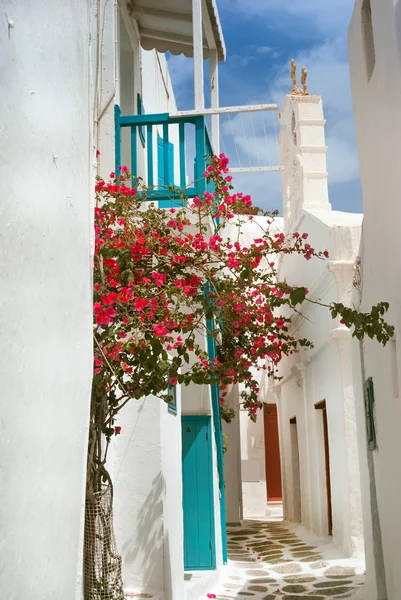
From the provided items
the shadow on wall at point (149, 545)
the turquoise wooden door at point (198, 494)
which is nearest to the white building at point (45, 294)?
the shadow on wall at point (149, 545)

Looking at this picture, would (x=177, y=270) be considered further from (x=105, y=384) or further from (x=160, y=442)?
(x=160, y=442)

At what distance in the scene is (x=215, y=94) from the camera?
28.2ft

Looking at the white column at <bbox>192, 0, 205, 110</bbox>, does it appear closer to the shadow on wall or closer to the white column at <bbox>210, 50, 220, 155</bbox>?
the white column at <bbox>210, 50, 220, 155</bbox>

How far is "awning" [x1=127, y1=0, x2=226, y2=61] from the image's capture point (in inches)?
327

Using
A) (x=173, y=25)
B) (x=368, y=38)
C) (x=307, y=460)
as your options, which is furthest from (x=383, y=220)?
(x=307, y=460)

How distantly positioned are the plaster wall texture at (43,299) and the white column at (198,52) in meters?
4.41

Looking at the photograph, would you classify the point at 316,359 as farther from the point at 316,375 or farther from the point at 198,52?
the point at 198,52

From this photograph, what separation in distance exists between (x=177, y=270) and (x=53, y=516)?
3393mm

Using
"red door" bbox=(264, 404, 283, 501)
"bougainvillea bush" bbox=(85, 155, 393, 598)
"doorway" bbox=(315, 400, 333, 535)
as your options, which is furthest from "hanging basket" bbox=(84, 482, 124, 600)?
"red door" bbox=(264, 404, 283, 501)

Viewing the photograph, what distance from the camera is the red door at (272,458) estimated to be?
21250mm

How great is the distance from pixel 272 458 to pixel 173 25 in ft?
49.1

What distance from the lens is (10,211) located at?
79.5 inches

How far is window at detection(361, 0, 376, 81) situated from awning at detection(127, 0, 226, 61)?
2.09 m

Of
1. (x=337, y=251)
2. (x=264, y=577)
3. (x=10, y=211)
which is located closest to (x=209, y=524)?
(x=264, y=577)
